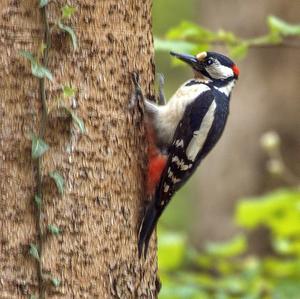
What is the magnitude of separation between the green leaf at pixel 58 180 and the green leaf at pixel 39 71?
0.33 meters

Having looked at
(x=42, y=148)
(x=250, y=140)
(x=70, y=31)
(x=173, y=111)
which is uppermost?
(x=70, y=31)

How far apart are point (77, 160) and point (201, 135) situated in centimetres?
95

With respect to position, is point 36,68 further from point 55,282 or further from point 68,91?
point 55,282

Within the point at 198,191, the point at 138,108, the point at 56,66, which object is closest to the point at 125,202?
the point at 138,108

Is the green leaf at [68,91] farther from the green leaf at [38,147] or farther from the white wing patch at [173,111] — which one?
the white wing patch at [173,111]

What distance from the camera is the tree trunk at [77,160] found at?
3.12 meters

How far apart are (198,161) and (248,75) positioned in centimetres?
372

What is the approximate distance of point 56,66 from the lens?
10.4ft

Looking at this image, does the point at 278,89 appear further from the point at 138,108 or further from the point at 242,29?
the point at 138,108

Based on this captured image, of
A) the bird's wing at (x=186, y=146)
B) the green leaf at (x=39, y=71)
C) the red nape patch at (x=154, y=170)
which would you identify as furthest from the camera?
the bird's wing at (x=186, y=146)

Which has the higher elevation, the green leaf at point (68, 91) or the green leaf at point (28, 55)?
the green leaf at point (28, 55)

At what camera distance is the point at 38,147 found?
3.10m

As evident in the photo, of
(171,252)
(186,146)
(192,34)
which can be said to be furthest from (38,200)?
(171,252)

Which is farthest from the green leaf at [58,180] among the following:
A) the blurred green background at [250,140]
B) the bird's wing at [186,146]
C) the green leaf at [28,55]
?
the blurred green background at [250,140]
